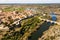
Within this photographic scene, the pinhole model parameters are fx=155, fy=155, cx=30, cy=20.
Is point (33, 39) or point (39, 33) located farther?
point (39, 33)

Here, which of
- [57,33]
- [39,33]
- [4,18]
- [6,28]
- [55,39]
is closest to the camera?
[55,39]

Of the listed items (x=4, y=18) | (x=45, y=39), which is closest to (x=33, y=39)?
(x=45, y=39)

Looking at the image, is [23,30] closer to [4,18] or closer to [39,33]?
[39,33]

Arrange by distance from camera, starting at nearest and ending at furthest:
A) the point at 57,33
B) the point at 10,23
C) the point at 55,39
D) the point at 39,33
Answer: the point at 55,39 → the point at 57,33 → the point at 39,33 → the point at 10,23

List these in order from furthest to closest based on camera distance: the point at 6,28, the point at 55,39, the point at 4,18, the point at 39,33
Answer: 1. the point at 4,18
2. the point at 6,28
3. the point at 39,33
4. the point at 55,39

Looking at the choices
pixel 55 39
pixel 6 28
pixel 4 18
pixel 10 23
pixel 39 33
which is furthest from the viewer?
pixel 4 18

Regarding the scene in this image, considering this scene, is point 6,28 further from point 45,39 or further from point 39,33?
point 45,39

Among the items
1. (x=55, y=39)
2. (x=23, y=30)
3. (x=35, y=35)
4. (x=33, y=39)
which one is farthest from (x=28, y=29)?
(x=55, y=39)

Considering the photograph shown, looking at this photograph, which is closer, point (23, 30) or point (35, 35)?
point (35, 35)
